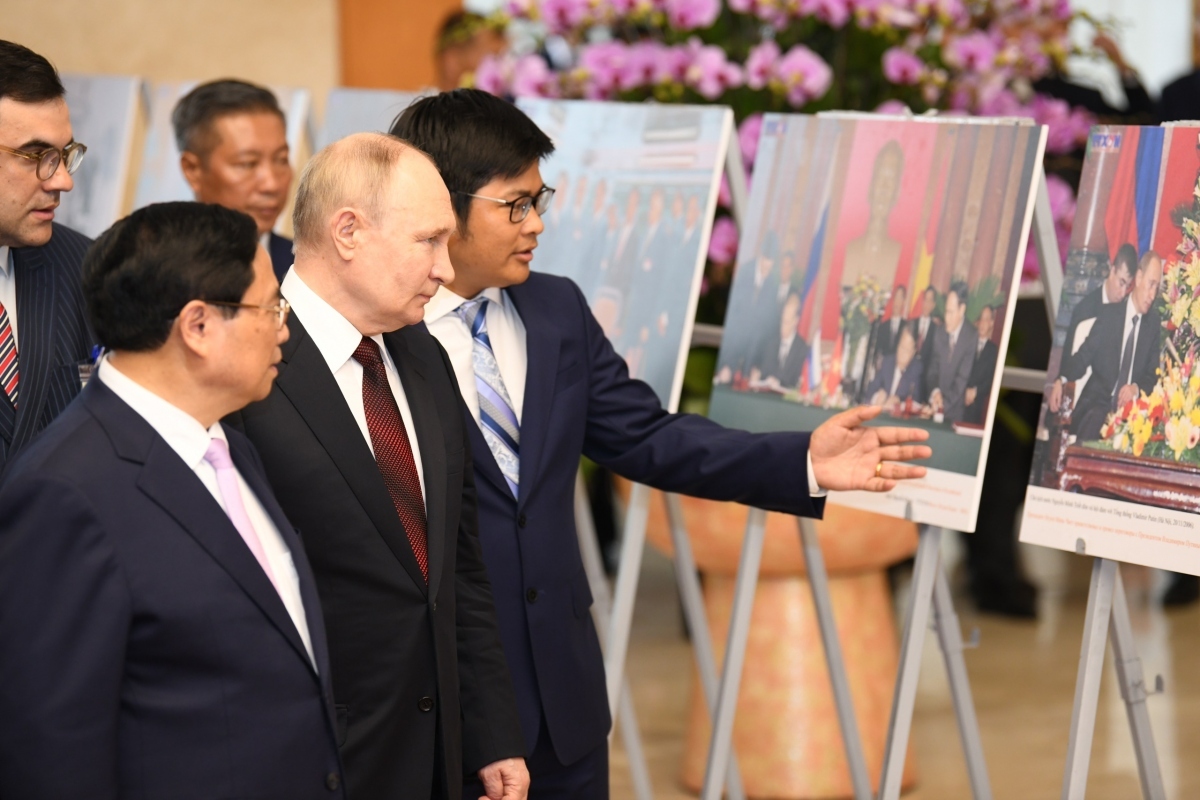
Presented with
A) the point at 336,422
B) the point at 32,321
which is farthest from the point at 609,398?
the point at 32,321

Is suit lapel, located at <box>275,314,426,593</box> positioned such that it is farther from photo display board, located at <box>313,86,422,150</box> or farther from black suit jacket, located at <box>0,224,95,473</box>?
photo display board, located at <box>313,86,422,150</box>

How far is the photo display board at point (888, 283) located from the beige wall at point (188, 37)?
3994 millimetres

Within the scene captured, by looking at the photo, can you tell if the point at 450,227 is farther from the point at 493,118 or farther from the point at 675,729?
the point at 675,729

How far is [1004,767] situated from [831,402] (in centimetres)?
172

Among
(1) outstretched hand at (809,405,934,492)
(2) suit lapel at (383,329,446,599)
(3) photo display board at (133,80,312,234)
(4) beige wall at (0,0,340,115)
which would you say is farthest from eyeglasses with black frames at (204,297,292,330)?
(4) beige wall at (0,0,340,115)

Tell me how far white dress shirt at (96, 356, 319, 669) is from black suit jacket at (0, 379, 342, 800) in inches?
0.7

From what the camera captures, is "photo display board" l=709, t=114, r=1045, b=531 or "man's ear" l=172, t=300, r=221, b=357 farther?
"photo display board" l=709, t=114, r=1045, b=531

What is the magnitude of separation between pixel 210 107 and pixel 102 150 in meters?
1.24

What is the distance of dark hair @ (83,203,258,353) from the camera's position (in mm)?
1506

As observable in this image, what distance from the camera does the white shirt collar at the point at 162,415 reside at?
1538mm

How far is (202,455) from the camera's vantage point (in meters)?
1.56

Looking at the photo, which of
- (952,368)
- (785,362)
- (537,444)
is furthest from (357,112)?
(952,368)

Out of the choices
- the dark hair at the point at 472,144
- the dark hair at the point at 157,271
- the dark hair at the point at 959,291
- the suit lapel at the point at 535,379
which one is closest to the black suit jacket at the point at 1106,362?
the dark hair at the point at 959,291

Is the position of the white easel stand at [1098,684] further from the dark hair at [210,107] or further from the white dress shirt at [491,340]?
the dark hair at [210,107]
